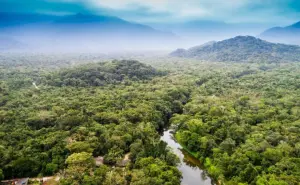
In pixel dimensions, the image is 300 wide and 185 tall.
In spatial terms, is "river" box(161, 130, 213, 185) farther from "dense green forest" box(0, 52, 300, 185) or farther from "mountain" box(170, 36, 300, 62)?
"mountain" box(170, 36, 300, 62)

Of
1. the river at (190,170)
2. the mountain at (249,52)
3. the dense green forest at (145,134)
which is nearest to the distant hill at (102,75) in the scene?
the dense green forest at (145,134)

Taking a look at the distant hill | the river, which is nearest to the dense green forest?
the river

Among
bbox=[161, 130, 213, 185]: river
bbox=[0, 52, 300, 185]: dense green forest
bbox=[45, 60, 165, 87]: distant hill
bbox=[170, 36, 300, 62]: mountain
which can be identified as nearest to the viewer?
bbox=[0, 52, 300, 185]: dense green forest

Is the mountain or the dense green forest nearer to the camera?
the dense green forest

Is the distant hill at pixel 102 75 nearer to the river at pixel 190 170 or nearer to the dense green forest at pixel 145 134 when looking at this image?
the dense green forest at pixel 145 134

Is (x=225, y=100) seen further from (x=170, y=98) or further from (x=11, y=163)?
(x=11, y=163)

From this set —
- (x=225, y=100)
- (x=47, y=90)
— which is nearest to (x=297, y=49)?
(x=225, y=100)
